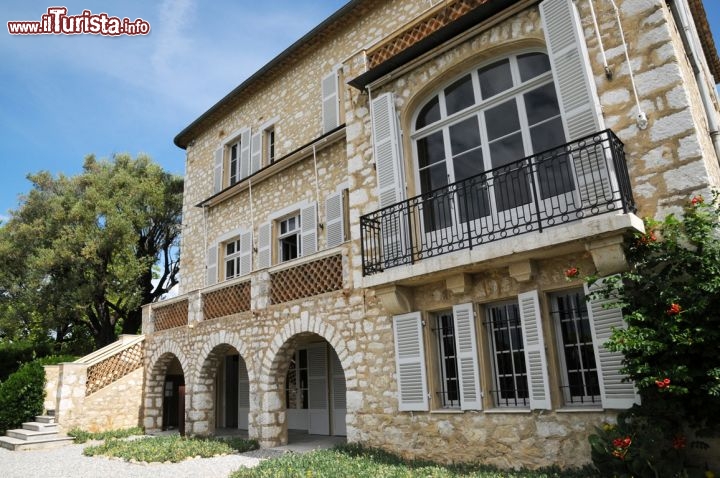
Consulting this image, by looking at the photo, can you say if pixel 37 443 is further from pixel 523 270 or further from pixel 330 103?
pixel 523 270

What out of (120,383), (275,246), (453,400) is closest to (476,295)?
(453,400)

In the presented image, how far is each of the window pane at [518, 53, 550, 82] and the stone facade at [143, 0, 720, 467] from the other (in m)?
0.14

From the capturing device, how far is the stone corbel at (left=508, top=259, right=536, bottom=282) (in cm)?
586

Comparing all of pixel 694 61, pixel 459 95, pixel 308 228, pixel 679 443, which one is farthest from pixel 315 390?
pixel 694 61

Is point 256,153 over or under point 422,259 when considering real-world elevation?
over

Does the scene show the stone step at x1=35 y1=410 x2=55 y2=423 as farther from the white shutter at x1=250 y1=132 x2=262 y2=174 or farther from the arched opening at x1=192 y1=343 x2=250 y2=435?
the white shutter at x1=250 y1=132 x2=262 y2=174

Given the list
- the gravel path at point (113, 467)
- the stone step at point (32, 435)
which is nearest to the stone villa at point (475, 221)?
the gravel path at point (113, 467)

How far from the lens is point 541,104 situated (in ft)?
21.6

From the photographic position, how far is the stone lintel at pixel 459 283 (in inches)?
254

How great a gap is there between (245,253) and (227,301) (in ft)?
6.58

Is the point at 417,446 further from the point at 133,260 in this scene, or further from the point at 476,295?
the point at 133,260

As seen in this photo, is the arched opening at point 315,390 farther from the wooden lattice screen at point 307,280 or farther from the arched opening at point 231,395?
the arched opening at point 231,395

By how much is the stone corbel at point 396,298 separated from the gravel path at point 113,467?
306cm

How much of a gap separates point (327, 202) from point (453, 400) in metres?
5.29
